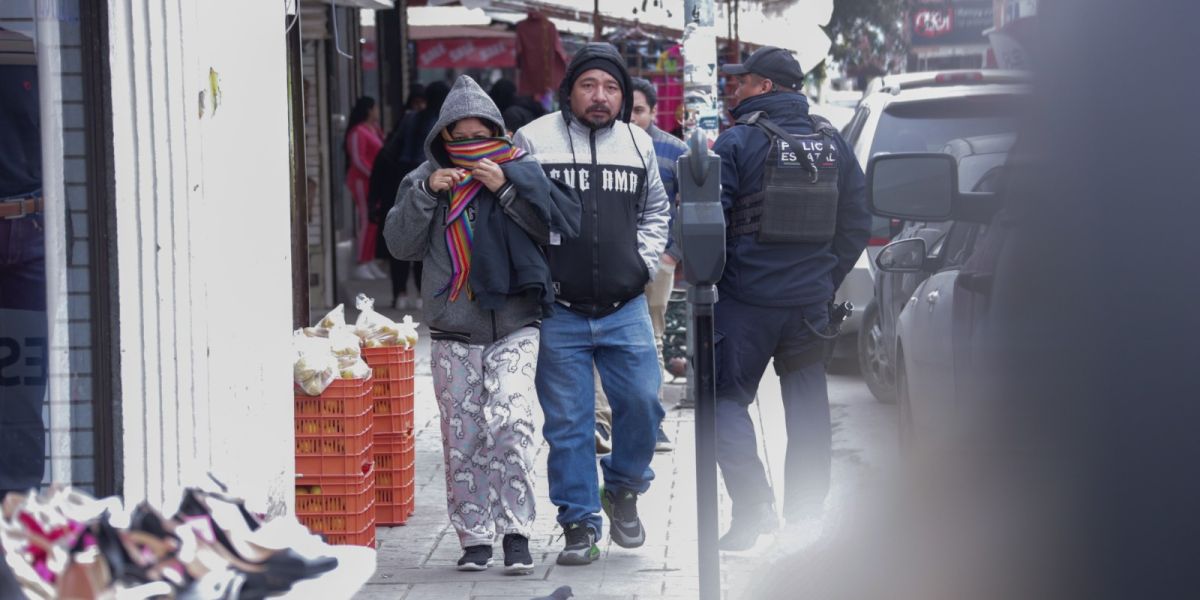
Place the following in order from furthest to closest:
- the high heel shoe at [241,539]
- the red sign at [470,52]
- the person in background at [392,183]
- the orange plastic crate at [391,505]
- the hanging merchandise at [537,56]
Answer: the red sign at [470,52] → the hanging merchandise at [537,56] → the person in background at [392,183] → the orange plastic crate at [391,505] → the high heel shoe at [241,539]

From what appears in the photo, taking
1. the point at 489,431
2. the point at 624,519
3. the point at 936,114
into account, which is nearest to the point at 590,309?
the point at 489,431

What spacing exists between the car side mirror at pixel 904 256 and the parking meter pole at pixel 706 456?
5.93 ft

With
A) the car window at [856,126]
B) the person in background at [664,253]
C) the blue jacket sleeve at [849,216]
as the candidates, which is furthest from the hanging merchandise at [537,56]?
the blue jacket sleeve at [849,216]

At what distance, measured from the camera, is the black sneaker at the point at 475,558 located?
255 inches

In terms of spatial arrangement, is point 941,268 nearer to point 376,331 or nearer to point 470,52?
point 376,331

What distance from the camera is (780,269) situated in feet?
21.8

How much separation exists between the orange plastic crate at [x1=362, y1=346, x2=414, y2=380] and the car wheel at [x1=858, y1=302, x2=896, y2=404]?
2534 mm

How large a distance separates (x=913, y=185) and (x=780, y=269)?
13.1 ft

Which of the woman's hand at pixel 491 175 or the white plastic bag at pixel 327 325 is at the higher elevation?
the woman's hand at pixel 491 175

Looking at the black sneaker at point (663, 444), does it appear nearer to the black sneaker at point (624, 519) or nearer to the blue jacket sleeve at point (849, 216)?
the black sneaker at point (624, 519)

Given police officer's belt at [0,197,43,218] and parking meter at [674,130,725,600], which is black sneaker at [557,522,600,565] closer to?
parking meter at [674,130,725,600]

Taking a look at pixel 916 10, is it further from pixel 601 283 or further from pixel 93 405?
pixel 601 283

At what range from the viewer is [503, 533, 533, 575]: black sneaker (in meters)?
6.40

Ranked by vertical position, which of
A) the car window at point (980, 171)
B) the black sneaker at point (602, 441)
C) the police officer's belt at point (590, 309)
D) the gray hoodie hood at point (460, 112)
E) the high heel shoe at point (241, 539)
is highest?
the gray hoodie hood at point (460, 112)
